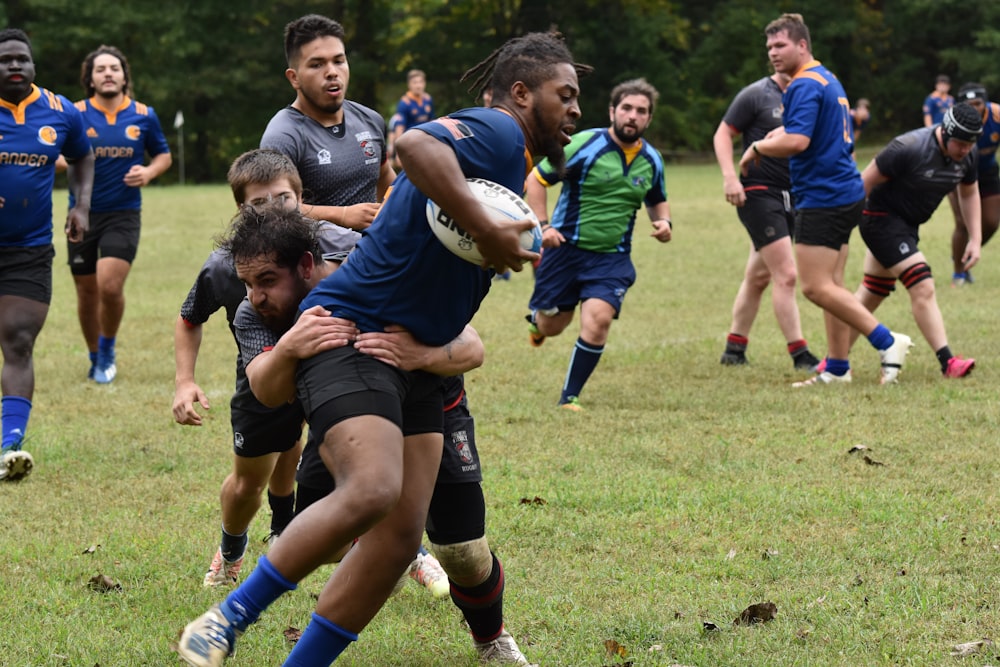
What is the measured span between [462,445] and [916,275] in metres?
5.73

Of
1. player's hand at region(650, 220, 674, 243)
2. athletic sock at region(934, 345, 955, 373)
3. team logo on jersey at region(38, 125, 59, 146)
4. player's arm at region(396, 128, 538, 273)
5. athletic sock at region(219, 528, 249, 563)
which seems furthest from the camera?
athletic sock at region(934, 345, 955, 373)

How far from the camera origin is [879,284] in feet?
29.6

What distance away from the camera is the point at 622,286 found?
797 centimetres

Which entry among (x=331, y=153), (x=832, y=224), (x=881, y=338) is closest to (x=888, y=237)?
(x=832, y=224)

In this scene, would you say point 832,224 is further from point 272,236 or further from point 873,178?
point 272,236

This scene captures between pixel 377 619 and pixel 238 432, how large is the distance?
2.70ft

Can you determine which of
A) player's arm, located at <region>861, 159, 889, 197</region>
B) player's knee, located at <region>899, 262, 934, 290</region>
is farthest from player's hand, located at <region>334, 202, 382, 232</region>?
player's knee, located at <region>899, 262, 934, 290</region>

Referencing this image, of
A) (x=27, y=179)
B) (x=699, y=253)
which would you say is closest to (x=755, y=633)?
(x=27, y=179)

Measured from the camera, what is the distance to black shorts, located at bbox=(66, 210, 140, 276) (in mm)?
9172

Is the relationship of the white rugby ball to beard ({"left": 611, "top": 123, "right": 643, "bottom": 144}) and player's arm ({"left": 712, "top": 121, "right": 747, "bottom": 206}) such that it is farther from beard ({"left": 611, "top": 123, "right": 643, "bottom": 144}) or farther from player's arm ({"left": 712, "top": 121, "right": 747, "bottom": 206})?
player's arm ({"left": 712, "top": 121, "right": 747, "bottom": 206})

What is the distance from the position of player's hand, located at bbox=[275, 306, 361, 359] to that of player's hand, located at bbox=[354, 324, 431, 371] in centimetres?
4

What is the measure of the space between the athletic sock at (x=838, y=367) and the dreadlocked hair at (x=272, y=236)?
18.7 feet

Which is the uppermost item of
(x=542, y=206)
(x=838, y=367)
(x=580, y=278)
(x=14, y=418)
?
(x=542, y=206)

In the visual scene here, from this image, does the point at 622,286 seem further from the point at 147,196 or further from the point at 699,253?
the point at 147,196
